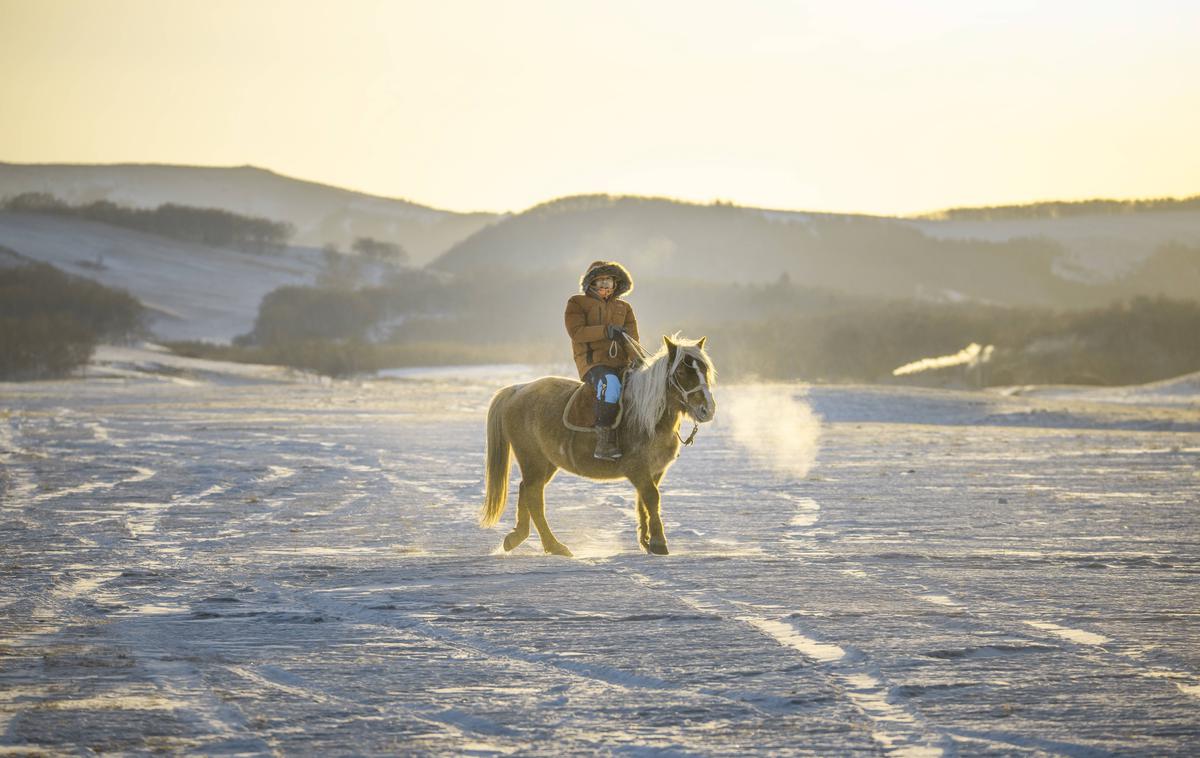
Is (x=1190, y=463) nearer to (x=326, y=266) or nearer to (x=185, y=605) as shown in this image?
(x=185, y=605)

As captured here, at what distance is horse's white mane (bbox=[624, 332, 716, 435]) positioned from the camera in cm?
998

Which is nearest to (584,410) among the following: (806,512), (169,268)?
(806,512)

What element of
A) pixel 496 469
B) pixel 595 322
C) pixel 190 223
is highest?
pixel 190 223

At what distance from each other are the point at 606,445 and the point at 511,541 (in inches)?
46.7

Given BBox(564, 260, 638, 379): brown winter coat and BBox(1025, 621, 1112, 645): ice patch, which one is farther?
BBox(564, 260, 638, 379): brown winter coat

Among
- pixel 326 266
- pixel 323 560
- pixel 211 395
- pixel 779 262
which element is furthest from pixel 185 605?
pixel 779 262

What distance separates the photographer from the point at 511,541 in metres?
10.6

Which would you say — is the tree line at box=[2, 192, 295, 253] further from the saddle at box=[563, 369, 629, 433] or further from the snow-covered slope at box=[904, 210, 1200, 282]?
the saddle at box=[563, 369, 629, 433]

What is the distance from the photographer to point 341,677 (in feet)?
20.0

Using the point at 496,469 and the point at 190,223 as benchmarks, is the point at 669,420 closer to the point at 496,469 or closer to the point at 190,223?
the point at 496,469

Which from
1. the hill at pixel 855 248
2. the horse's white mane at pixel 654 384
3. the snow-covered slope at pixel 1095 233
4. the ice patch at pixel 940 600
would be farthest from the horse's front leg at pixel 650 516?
the snow-covered slope at pixel 1095 233

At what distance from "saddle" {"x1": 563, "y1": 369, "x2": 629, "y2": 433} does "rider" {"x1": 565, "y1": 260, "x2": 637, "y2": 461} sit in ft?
0.13

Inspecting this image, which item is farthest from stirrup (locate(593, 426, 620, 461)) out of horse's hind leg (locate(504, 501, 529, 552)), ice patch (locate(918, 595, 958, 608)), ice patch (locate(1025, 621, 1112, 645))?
ice patch (locate(1025, 621, 1112, 645))

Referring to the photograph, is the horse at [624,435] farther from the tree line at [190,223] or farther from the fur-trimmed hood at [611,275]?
the tree line at [190,223]
